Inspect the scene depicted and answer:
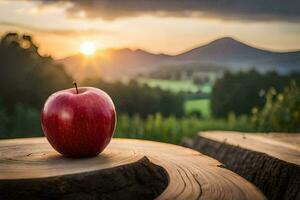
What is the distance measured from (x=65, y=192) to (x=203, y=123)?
18.7ft

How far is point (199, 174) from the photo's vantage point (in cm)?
250

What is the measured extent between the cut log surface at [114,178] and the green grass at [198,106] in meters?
6.06

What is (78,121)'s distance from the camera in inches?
96.4

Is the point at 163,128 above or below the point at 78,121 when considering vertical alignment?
below

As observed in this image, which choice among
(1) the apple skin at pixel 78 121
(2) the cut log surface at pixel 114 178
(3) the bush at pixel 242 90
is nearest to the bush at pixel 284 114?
(3) the bush at pixel 242 90

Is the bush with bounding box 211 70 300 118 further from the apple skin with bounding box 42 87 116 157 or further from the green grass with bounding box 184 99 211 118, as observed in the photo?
the apple skin with bounding box 42 87 116 157

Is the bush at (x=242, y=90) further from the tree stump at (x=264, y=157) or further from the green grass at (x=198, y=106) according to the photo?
the tree stump at (x=264, y=157)

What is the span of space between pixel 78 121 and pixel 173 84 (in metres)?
7.23

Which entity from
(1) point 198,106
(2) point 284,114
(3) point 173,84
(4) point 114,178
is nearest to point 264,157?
(4) point 114,178

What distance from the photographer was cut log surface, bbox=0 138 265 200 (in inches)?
81.0

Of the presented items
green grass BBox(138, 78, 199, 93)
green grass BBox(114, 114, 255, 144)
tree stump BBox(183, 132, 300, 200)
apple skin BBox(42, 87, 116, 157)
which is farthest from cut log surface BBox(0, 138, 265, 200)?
green grass BBox(138, 78, 199, 93)

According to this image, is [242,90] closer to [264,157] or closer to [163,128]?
[163,128]

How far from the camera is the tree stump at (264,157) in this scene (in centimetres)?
299

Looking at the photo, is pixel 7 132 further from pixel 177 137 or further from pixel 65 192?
pixel 65 192
